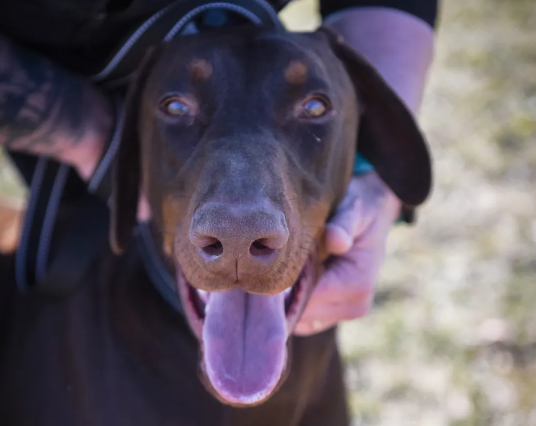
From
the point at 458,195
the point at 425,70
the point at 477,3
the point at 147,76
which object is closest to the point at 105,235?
the point at 147,76

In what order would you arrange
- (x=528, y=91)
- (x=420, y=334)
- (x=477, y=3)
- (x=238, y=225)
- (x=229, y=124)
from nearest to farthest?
(x=238, y=225) < (x=229, y=124) < (x=420, y=334) < (x=528, y=91) < (x=477, y=3)

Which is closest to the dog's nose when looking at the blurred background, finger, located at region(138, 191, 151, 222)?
finger, located at region(138, 191, 151, 222)

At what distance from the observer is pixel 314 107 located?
232cm

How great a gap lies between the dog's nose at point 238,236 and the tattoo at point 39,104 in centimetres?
98

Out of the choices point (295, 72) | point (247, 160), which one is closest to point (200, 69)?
point (295, 72)

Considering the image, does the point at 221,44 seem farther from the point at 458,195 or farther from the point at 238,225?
the point at 458,195

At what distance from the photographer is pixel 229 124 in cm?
221

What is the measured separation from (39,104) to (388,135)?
4.12 ft

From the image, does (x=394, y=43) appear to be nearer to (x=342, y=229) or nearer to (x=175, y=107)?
(x=342, y=229)

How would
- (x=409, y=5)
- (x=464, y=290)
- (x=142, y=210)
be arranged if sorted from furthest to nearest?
(x=464, y=290)
(x=409, y=5)
(x=142, y=210)

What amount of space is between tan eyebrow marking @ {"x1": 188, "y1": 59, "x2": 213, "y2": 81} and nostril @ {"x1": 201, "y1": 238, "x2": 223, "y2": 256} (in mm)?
617

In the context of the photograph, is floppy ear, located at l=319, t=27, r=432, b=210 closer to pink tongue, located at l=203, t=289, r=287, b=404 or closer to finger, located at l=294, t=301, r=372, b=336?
finger, located at l=294, t=301, r=372, b=336

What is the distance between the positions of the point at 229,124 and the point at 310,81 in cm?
30

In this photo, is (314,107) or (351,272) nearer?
(314,107)
